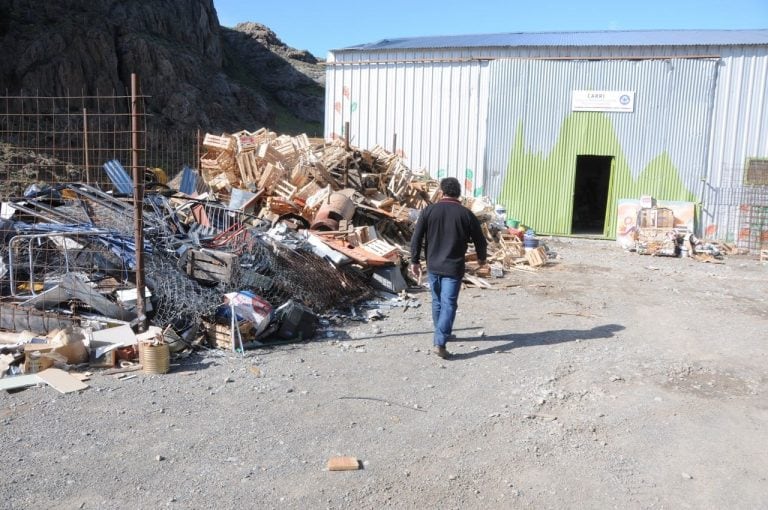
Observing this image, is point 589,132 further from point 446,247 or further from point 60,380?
point 60,380

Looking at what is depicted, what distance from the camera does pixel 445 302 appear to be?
6676mm

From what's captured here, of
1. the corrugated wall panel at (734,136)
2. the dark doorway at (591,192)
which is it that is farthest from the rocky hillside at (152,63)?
the corrugated wall panel at (734,136)

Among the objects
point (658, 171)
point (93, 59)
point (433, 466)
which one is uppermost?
point (93, 59)

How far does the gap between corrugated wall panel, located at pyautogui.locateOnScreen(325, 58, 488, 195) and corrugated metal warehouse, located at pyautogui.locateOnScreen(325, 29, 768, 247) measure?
0.10 ft

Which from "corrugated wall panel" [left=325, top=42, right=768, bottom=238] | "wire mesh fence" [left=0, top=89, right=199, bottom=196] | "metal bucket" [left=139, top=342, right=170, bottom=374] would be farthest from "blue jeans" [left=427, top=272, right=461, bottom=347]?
"corrugated wall panel" [left=325, top=42, right=768, bottom=238]

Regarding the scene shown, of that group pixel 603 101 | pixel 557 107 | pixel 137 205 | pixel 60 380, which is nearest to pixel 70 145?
pixel 137 205

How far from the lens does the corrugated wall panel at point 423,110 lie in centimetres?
1769

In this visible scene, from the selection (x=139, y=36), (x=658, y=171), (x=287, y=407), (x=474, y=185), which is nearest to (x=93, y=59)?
(x=139, y=36)

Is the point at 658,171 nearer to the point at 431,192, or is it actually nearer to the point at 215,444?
the point at 431,192

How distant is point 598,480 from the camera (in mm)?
4285

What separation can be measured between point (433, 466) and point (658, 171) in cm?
1443

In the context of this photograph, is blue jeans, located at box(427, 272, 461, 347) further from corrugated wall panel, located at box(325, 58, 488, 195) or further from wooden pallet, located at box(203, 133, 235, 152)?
corrugated wall panel, located at box(325, 58, 488, 195)

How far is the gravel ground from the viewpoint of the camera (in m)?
4.08

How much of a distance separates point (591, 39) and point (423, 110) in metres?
5.37
